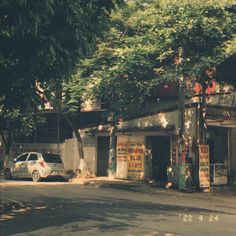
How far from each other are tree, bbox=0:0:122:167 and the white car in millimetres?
12273

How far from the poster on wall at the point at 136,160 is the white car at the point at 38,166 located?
419 centimetres

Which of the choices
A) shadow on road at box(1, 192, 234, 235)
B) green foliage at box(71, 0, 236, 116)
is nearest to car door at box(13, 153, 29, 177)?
green foliage at box(71, 0, 236, 116)

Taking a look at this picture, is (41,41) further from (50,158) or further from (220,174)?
(220,174)

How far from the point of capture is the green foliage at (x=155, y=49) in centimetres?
1902

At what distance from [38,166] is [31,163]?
0.72 m

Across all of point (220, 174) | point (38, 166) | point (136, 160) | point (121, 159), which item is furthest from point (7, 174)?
point (220, 174)

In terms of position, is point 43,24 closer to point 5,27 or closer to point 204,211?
point 5,27

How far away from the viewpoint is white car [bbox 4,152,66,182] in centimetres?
2361

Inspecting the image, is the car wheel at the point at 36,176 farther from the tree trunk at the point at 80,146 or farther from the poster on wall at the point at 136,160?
the poster on wall at the point at 136,160

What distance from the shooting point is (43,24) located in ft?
32.4

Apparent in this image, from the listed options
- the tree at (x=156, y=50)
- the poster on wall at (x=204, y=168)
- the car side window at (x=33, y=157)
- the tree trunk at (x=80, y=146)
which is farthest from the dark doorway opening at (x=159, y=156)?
the car side window at (x=33, y=157)

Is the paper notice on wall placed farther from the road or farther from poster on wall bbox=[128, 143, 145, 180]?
the road

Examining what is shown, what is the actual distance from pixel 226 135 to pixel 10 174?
13.1 m

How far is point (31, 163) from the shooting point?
958 inches
